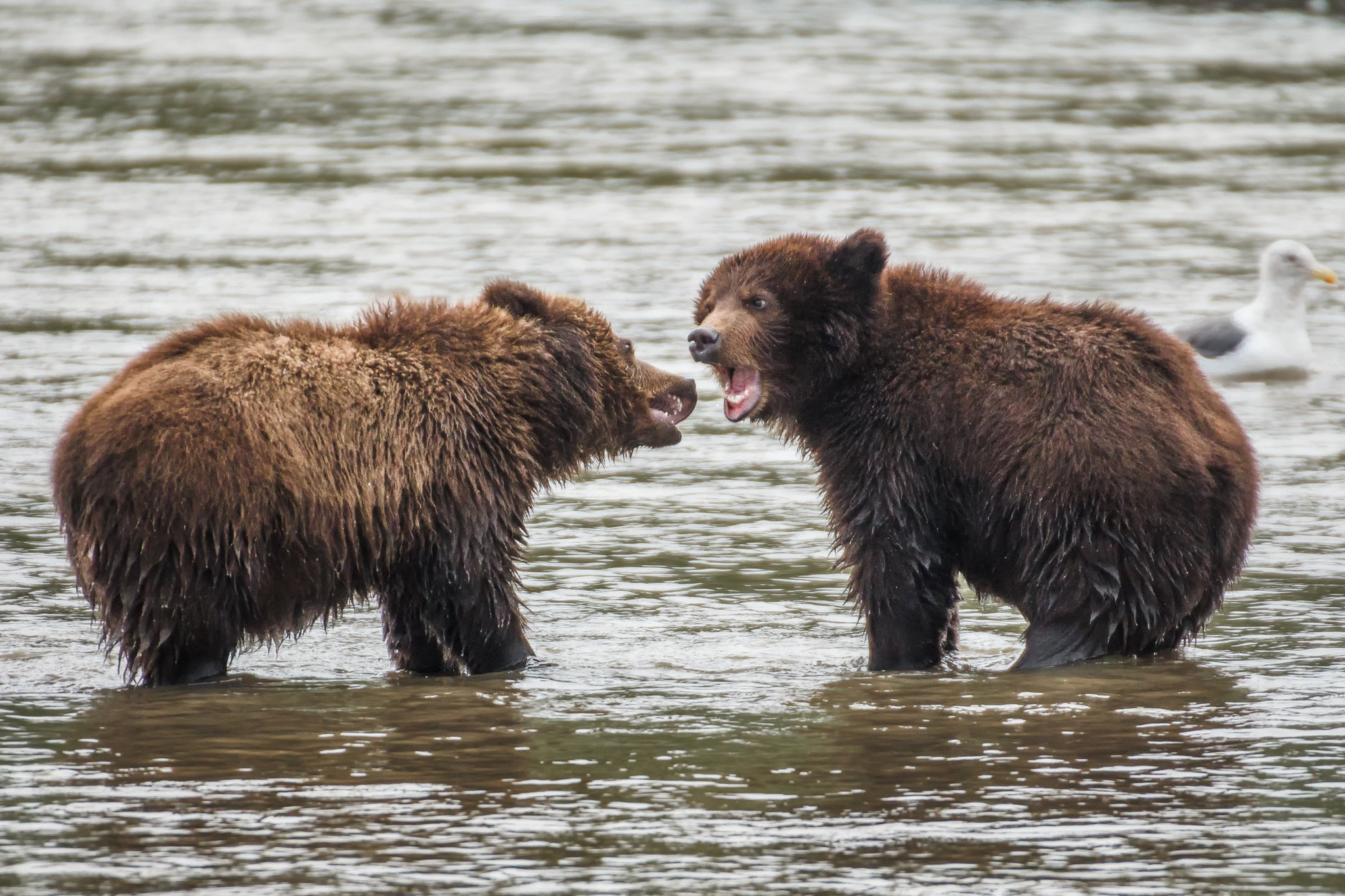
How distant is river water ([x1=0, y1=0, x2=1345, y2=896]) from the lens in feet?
19.0

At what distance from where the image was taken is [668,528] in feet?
34.1

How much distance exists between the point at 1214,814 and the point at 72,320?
10.7 m

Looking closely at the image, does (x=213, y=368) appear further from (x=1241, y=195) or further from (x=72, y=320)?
(x=1241, y=195)

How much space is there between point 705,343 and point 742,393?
0.87 feet

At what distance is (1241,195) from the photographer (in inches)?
770

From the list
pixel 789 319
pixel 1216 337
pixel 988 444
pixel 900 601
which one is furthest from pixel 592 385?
pixel 1216 337

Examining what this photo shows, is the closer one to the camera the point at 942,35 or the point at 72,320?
the point at 72,320

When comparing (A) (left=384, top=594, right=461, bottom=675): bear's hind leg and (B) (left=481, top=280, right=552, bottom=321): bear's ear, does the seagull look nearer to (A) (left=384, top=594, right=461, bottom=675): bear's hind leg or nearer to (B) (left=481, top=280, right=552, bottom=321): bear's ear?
(B) (left=481, top=280, right=552, bottom=321): bear's ear

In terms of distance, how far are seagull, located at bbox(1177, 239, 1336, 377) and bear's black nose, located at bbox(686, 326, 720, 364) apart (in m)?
6.52

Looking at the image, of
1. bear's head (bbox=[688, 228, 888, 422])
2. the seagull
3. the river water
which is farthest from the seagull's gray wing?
bear's head (bbox=[688, 228, 888, 422])

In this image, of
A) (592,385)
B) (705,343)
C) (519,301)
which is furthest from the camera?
(592,385)

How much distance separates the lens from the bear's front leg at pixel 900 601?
7812 millimetres

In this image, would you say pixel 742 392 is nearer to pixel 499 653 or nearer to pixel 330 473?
pixel 499 653

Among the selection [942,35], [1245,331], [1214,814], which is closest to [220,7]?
[942,35]
